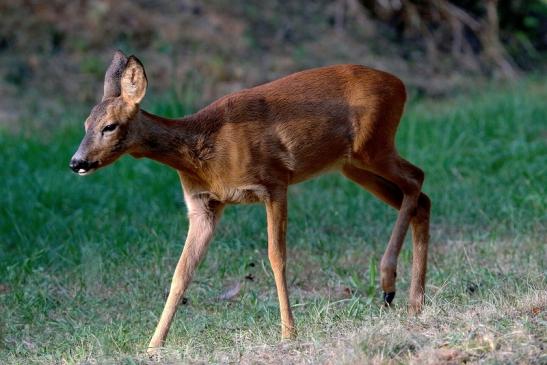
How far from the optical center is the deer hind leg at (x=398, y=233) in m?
6.63

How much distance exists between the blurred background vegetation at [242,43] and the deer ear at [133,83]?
6192 millimetres

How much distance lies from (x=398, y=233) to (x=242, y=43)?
8081 millimetres

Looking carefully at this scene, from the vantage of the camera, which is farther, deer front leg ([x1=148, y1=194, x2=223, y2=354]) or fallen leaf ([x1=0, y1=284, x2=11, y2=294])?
fallen leaf ([x1=0, y1=284, x2=11, y2=294])

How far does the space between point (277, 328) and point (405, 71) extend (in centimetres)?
925

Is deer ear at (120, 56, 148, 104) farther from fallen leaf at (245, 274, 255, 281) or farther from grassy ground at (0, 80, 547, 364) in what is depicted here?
fallen leaf at (245, 274, 255, 281)

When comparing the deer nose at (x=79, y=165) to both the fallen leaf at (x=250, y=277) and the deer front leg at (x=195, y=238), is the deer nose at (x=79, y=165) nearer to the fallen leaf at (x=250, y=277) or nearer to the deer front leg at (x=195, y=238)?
the deer front leg at (x=195, y=238)

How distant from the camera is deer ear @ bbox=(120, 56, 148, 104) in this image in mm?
6000

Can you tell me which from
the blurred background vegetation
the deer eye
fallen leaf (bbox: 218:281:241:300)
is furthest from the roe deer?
the blurred background vegetation

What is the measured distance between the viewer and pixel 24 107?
12.5 m

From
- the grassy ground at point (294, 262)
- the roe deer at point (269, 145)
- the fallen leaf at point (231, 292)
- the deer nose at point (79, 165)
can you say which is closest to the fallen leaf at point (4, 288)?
the grassy ground at point (294, 262)

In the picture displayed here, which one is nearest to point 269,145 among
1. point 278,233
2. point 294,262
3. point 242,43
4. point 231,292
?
point 278,233

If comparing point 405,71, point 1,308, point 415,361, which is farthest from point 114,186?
point 405,71

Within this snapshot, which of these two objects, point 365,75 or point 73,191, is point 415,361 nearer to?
point 365,75

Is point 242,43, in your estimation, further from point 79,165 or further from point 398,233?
point 79,165
